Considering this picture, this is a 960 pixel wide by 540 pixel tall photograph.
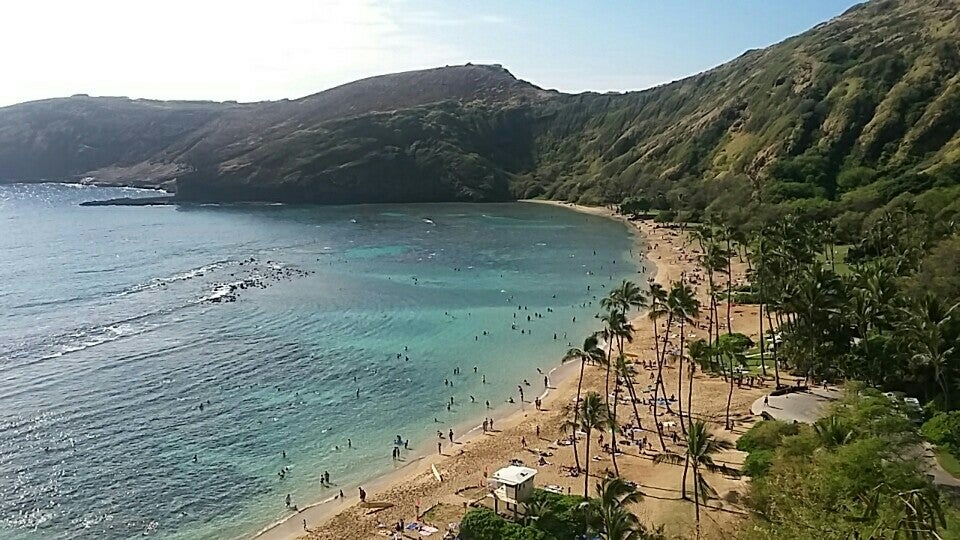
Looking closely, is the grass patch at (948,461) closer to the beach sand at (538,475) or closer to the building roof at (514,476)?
the beach sand at (538,475)

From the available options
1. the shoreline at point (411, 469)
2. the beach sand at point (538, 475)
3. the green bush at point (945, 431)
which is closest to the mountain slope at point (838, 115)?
the beach sand at point (538, 475)

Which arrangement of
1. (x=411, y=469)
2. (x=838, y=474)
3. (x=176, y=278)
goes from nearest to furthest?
(x=838, y=474), (x=411, y=469), (x=176, y=278)

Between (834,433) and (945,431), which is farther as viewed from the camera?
(945,431)

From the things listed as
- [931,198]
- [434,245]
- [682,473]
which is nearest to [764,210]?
[931,198]

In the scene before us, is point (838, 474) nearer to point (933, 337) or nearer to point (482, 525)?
point (482, 525)

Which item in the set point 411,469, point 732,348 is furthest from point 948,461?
point 411,469

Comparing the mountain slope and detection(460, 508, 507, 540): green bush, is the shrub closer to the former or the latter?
detection(460, 508, 507, 540): green bush

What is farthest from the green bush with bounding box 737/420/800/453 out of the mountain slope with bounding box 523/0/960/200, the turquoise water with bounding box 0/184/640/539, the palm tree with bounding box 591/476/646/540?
the mountain slope with bounding box 523/0/960/200
